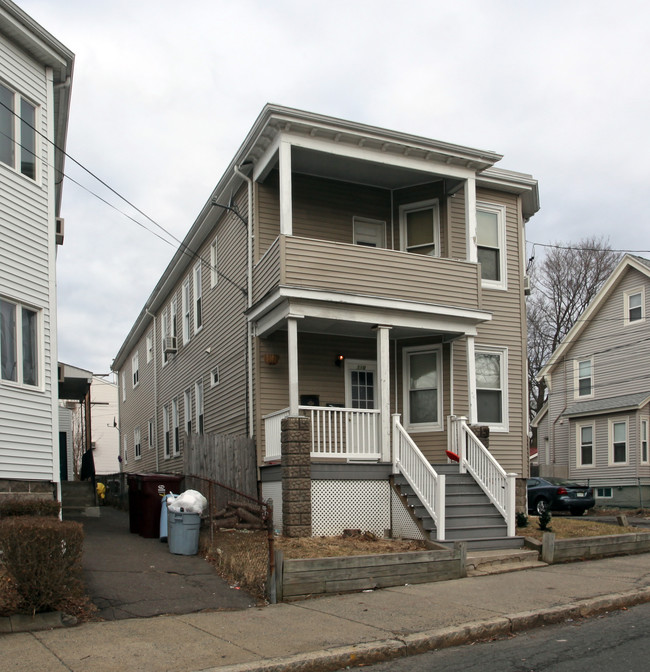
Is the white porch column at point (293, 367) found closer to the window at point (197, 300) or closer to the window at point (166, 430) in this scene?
the window at point (197, 300)

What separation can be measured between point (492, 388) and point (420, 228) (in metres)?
3.88

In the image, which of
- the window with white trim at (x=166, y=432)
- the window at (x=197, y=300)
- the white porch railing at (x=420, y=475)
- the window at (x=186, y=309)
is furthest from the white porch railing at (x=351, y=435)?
the window with white trim at (x=166, y=432)

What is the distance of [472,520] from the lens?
40.0 ft

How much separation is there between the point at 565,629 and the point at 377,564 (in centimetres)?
243

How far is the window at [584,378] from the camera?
1233 inches

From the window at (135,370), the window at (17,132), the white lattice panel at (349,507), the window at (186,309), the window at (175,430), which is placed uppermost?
the window at (17,132)

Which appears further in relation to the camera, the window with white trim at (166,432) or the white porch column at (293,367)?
the window with white trim at (166,432)

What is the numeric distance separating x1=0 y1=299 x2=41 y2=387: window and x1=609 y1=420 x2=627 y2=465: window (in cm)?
2340

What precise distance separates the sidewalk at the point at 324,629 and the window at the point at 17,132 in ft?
24.9

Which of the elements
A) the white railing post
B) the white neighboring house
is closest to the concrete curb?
the white railing post

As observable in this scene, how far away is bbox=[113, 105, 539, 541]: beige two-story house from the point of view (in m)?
13.0

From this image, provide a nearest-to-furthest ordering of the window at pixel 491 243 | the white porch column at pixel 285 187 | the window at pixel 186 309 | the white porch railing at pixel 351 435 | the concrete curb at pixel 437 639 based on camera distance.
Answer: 1. the concrete curb at pixel 437 639
2. the white porch railing at pixel 351 435
3. the white porch column at pixel 285 187
4. the window at pixel 491 243
5. the window at pixel 186 309

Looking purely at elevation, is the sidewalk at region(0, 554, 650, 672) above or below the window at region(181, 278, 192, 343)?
below

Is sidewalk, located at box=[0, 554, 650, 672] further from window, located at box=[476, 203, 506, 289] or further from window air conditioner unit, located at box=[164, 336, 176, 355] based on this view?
window air conditioner unit, located at box=[164, 336, 176, 355]
